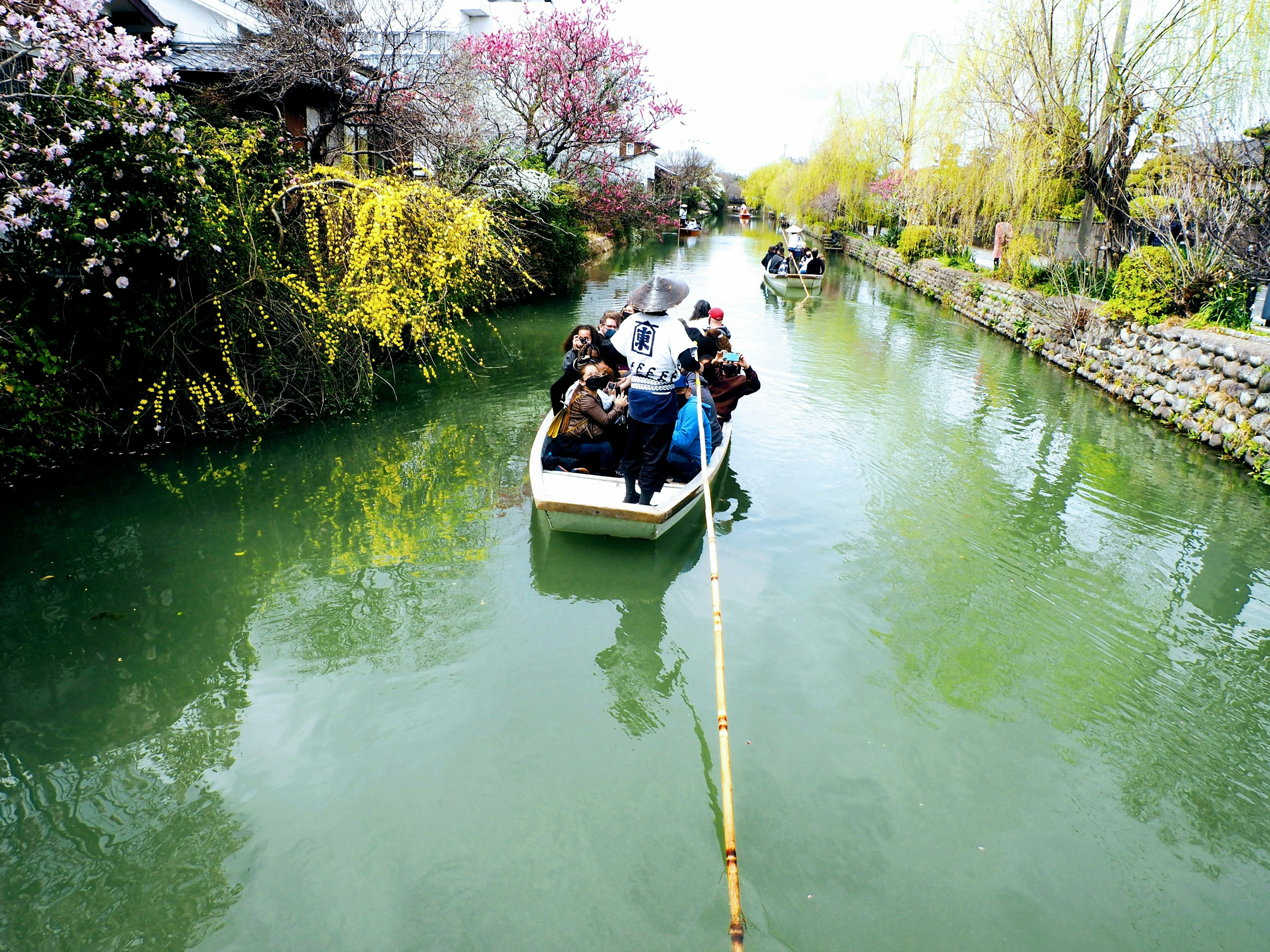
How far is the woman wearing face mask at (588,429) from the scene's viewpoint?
5809mm

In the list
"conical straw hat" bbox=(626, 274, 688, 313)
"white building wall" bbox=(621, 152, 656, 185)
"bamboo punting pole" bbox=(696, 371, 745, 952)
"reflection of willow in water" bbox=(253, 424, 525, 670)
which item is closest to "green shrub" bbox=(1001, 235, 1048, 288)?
"reflection of willow in water" bbox=(253, 424, 525, 670)

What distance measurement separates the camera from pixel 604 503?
5.00 metres

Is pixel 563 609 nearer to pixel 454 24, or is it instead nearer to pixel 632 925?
pixel 632 925

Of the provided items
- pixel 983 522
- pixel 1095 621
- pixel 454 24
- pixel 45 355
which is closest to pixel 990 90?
pixel 983 522

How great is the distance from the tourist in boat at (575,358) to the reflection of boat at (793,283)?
13649 mm

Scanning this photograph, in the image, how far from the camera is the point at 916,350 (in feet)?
44.3

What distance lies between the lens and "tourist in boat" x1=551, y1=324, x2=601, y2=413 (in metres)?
6.32

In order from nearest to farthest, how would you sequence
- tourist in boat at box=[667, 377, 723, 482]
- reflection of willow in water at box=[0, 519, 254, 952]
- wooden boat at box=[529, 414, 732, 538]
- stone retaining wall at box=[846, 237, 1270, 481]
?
reflection of willow in water at box=[0, 519, 254, 952] → wooden boat at box=[529, 414, 732, 538] → tourist in boat at box=[667, 377, 723, 482] → stone retaining wall at box=[846, 237, 1270, 481]

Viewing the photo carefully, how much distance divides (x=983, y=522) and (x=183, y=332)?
22.8ft

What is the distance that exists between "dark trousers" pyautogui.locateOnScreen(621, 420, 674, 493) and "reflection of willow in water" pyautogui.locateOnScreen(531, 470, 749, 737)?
53cm

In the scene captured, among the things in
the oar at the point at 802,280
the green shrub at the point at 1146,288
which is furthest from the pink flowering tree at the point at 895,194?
the green shrub at the point at 1146,288

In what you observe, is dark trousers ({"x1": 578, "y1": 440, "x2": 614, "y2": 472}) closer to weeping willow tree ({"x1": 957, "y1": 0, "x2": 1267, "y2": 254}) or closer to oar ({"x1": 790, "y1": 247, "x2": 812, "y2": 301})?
weeping willow tree ({"x1": 957, "y1": 0, "x2": 1267, "y2": 254})

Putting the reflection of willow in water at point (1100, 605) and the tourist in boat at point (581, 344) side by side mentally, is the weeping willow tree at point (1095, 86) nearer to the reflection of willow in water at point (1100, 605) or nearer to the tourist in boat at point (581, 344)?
Result: the reflection of willow in water at point (1100, 605)

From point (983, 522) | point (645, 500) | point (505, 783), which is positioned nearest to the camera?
point (505, 783)
